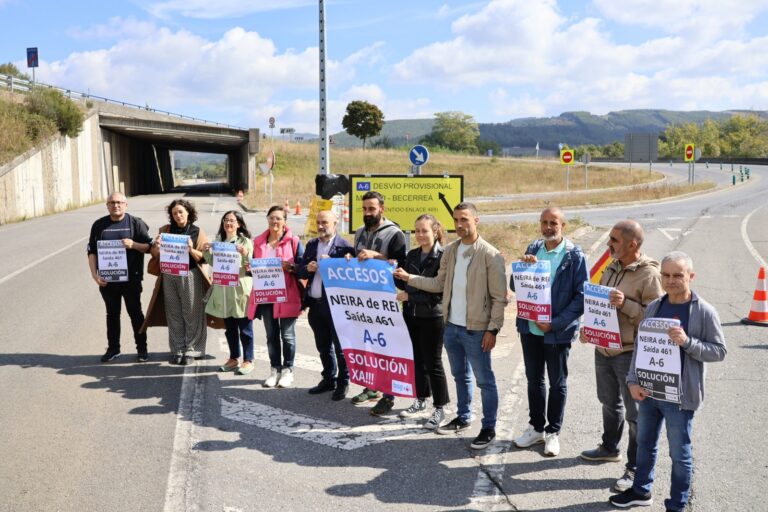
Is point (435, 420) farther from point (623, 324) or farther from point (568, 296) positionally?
point (623, 324)

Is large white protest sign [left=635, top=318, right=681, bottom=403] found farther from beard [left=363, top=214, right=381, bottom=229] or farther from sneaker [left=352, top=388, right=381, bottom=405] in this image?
sneaker [left=352, top=388, right=381, bottom=405]

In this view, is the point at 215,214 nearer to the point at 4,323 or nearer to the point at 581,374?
the point at 4,323

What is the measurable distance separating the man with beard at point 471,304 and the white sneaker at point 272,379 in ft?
7.22

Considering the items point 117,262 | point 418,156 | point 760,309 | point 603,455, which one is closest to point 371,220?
point 603,455

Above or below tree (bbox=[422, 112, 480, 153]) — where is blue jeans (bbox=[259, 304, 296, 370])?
below

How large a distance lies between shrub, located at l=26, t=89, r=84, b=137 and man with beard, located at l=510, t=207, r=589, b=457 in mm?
36422

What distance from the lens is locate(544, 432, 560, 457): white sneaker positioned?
546cm

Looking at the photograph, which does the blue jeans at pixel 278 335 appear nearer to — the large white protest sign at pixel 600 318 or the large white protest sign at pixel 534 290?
the large white protest sign at pixel 534 290

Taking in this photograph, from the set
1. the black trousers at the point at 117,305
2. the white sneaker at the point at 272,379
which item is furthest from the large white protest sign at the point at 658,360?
the black trousers at the point at 117,305

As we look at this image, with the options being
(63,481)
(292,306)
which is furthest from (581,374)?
(63,481)

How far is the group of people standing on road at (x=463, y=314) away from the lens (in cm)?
444

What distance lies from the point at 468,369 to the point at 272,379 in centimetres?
244

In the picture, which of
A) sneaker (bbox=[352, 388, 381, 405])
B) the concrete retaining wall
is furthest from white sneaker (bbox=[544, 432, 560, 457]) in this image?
the concrete retaining wall

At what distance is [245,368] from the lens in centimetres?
779
